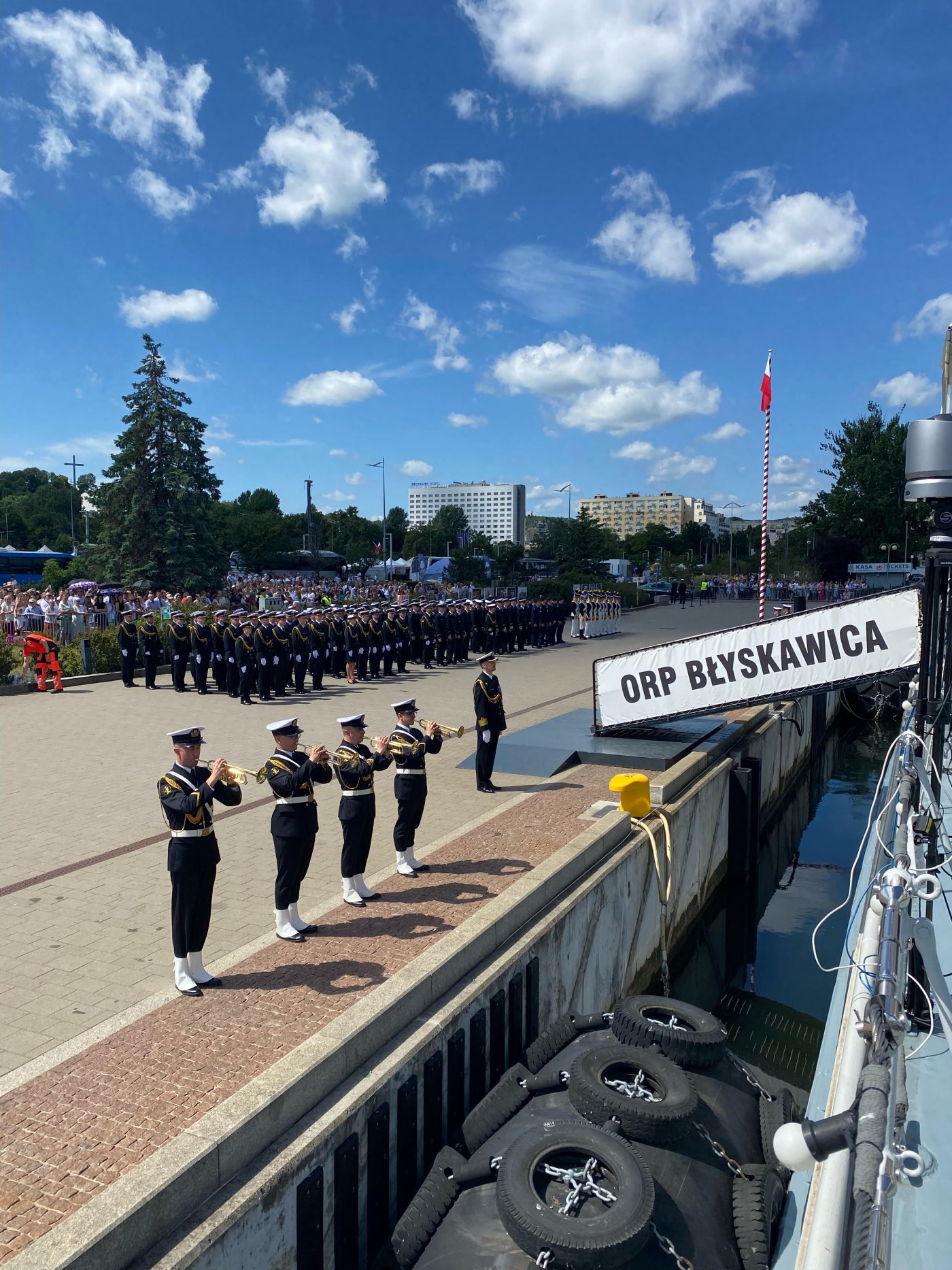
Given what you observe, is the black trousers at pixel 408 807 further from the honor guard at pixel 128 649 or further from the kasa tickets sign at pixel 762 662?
the honor guard at pixel 128 649

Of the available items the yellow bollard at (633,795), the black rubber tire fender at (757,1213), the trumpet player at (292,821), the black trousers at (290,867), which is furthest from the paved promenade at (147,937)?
the black rubber tire fender at (757,1213)

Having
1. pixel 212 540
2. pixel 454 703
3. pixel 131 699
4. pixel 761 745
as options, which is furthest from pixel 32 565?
pixel 761 745

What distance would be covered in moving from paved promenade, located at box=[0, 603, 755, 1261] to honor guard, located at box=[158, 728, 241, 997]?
21 cm

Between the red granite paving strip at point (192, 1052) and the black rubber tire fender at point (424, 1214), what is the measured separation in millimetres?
1054

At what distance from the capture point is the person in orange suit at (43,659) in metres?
18.1

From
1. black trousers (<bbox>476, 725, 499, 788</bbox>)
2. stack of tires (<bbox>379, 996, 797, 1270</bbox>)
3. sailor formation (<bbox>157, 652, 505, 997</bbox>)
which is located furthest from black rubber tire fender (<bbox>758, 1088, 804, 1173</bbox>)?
black trousers (<bbox>476, 725, 499, 788</bbox>)

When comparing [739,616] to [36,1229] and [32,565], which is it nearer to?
[32,565]

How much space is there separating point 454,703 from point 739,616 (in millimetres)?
31223

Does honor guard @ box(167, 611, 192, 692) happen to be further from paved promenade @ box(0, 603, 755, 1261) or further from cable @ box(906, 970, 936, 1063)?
cable @ box(906, 970, 936, 1063)

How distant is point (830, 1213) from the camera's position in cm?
243

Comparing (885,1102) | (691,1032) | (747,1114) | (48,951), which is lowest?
(747,1114)

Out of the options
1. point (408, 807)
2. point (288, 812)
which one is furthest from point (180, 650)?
point (288, 812)

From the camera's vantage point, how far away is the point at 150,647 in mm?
19281

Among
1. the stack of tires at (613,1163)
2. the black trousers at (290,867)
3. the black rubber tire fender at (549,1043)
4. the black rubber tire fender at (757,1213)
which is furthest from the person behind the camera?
the black trousers at (290,867)
